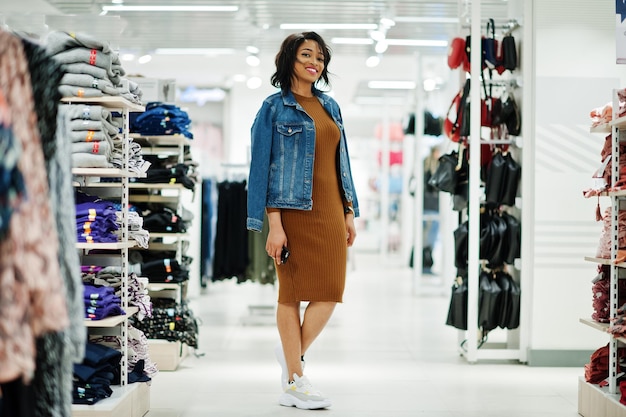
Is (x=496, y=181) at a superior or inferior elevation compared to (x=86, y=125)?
inferior

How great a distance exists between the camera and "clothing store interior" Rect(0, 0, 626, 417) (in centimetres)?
197

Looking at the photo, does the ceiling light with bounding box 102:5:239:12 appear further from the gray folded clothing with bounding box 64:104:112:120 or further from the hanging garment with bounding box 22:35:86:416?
the hanging garment with bounding box 22:35:86:416

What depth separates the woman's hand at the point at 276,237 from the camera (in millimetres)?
4027

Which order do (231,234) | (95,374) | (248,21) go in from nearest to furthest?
1. (95,374)
2. (231,234)
3. (248,21)

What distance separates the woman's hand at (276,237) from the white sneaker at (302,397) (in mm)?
603

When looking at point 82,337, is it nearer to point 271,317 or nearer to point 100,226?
point 100,226

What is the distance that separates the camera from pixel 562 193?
556 cm

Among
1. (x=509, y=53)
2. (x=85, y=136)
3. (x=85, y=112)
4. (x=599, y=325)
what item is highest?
(x=509, y=53)

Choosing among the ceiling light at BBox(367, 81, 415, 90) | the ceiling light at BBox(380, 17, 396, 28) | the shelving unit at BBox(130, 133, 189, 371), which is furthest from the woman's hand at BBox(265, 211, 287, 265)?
the ceiling light at BBox(367, 81, 415, 90)

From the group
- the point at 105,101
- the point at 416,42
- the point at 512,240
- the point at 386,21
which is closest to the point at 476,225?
the point at 512,240

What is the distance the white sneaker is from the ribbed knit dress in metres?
0.41

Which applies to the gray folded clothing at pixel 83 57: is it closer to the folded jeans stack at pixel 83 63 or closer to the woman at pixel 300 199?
the folded jeans stack at pixel 83 63

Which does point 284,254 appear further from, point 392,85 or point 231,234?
point 392,85

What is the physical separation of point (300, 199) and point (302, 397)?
3.11 ft
